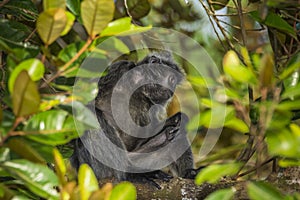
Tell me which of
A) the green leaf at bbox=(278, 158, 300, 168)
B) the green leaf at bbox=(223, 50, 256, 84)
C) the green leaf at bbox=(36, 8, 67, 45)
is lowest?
the green leaf at bbox=(278, 158, 300, 168)

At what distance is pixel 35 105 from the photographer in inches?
33.3

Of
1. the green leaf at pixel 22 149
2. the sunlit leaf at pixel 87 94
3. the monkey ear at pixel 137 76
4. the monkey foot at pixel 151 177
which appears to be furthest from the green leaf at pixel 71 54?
the monkey ear at pixel 137 76

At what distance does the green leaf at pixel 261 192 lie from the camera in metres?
0.86

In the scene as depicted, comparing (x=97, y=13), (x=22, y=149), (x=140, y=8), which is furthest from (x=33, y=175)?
(x=140, y=8)

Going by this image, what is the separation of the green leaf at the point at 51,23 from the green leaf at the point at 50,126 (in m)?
0.11

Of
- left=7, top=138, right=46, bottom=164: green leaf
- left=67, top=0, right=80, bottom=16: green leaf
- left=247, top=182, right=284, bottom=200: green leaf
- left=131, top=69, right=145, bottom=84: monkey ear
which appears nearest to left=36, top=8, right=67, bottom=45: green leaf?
left=7, top=138, right=46, bottom=164: green leaf

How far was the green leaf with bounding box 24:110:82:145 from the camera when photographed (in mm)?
922

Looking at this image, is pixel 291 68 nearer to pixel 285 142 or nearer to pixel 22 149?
pixel 285 142

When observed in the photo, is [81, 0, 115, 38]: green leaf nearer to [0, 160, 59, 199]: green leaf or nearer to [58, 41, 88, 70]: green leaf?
[58, 41, 88, 70]: green leaf

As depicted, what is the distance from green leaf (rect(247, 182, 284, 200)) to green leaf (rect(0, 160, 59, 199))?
294 mm

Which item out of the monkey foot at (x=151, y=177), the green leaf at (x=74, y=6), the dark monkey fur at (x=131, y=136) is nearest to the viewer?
the green leaf at (x=74, y=6)

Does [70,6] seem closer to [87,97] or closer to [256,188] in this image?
[87,97]

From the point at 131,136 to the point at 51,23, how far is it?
6.95 ft

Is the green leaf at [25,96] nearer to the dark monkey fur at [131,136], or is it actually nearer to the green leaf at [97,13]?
the green leaf at [97,13]
